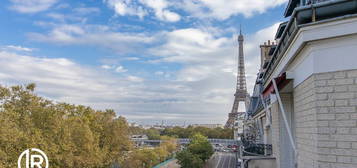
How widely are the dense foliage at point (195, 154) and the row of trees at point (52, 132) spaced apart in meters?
11.9

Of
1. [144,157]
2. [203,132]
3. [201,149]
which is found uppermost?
[203,132]

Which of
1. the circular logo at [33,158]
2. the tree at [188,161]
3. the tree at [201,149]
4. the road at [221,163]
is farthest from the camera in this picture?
the road at [221,163]

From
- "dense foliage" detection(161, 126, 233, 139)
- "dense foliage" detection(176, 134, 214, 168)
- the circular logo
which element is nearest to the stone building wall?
the circular logo

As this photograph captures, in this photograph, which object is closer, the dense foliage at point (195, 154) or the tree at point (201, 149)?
the dense foliage at point (195, 154)

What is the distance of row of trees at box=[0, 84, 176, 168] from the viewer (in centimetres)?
1486

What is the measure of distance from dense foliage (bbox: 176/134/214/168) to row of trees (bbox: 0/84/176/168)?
11.9 meters

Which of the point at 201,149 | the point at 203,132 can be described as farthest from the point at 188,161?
the point at 203,132

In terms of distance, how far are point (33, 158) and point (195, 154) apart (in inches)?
1261

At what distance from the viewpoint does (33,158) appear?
15617 millimetres

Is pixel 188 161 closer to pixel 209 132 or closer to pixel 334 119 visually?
pixel 334 119

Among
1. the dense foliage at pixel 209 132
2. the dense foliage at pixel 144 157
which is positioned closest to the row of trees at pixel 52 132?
the dense foliage at pixel 144 157

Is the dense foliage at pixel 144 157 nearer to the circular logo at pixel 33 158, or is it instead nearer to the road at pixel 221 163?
the road at pixel 221 163

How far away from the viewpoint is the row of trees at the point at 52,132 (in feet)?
48.8

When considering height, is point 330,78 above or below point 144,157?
above
